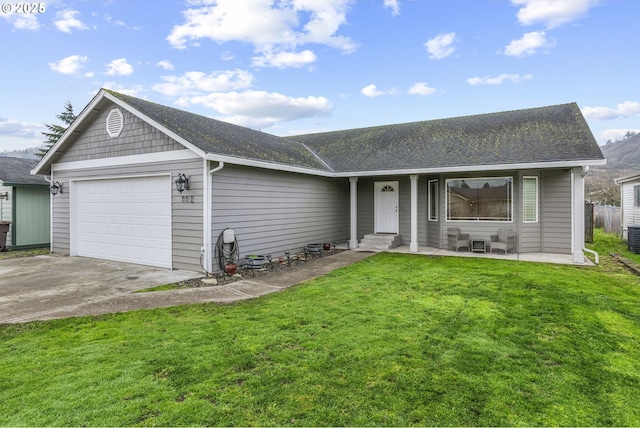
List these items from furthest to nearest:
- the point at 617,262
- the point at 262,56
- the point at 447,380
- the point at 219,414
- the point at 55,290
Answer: the point at 262,56
the point at 617,262
the point at 55,290
the point at 447,380
the point at 219,414

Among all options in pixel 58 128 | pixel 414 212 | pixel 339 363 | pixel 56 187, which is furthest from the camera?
pixel 58 128

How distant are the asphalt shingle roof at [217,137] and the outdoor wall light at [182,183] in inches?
32.7

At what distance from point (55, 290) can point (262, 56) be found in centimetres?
1403

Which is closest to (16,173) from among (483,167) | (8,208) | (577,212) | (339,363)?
(8,208)

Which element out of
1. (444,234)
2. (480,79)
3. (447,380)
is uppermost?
(480,79)

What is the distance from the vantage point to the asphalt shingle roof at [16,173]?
11930 millimetres

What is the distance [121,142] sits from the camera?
358 inches

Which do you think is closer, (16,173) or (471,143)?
(471,143)

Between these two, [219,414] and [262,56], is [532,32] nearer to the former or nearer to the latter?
[262,56]

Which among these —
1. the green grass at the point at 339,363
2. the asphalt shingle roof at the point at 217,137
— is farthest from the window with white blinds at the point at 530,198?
the asphalt shingle roof at the point at 217,137

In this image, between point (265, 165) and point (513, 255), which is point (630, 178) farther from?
point (265, 165)

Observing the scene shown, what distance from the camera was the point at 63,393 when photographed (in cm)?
272

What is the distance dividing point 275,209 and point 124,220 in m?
4.05

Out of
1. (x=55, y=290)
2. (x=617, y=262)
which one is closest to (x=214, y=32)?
(x=55, y=290)
